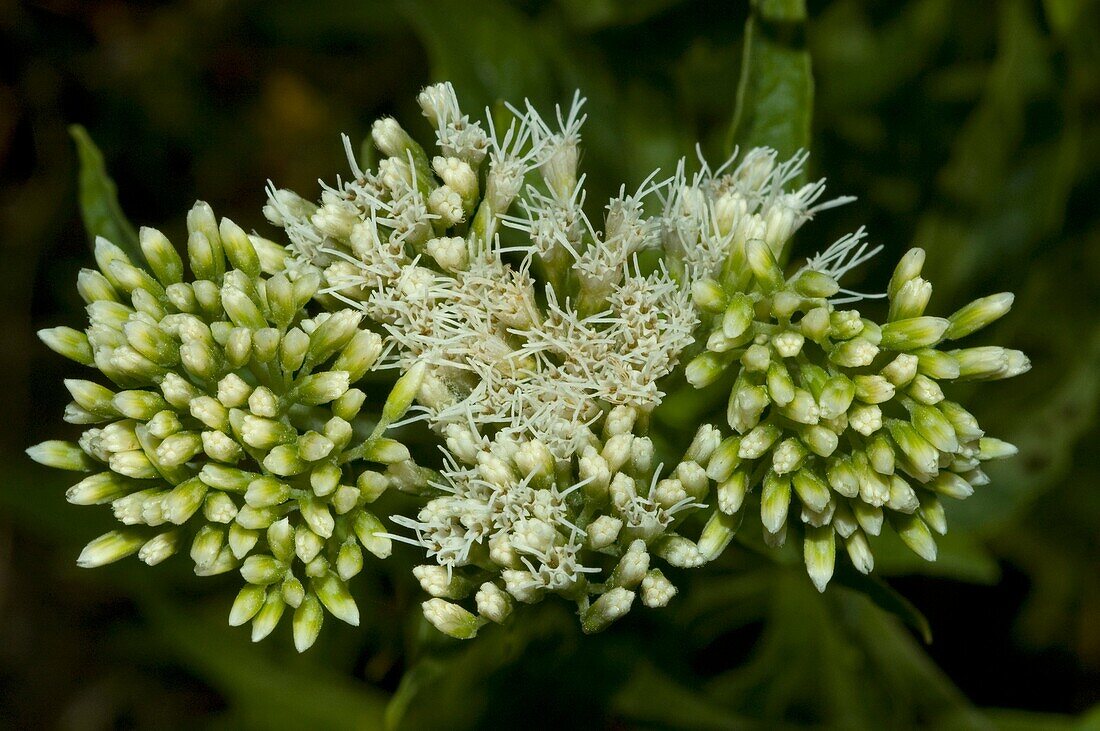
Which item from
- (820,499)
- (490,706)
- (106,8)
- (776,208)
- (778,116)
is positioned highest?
(106,8)

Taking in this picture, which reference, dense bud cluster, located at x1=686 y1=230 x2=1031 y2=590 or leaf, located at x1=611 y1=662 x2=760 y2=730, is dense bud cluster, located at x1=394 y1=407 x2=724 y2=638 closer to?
dense bud cluster, located at x1=686 y1=230 x2=1031 y2=590

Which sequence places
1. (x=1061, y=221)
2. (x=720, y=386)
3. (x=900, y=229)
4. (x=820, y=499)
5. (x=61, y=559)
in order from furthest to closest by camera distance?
(x=61, y=559), (x=900, y=229), (x=1061, y=221), (x=720, y=386), (x=820, y=499)

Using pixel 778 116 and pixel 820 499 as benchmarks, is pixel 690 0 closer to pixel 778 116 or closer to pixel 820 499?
pixel 778 116

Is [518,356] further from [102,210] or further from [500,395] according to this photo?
[102,210]

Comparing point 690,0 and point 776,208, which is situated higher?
point 690,0

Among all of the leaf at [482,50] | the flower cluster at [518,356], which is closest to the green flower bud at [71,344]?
the flower cluster at [518,356]

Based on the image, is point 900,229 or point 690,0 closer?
point 690,0

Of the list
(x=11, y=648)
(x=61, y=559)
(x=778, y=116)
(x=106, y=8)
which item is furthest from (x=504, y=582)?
(x=106, y=8)
